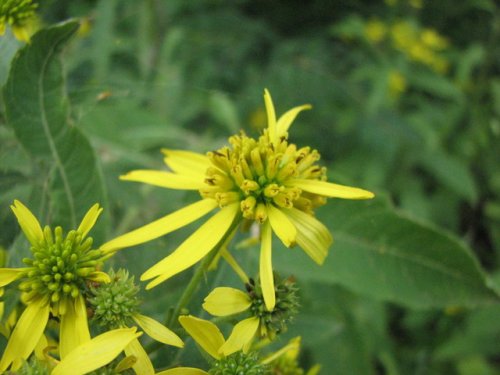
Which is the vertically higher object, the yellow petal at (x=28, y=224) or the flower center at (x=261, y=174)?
the yellow petal at (x=28, y=224)

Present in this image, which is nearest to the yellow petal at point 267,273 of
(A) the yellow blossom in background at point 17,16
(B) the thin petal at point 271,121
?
(B) the thin petal at point 271,121

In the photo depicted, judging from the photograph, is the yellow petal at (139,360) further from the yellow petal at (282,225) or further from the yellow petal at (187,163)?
the yellow petal at (187,163)

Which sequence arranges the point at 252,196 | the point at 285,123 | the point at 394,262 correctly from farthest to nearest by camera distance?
the point at 394,262, the point at 285,123, the point at 252,196

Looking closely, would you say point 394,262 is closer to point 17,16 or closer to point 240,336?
point 240,336

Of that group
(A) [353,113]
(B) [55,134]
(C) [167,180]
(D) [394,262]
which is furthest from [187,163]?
(A) [353,113]

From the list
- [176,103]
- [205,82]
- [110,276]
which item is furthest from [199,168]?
[205,82]

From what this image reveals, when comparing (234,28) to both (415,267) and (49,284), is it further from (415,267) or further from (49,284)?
(49,284)
